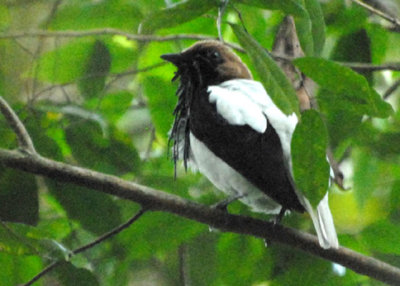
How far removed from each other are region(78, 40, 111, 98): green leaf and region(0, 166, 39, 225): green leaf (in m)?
0.67

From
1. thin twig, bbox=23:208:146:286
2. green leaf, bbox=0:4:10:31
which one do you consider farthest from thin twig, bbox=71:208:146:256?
green leaf, bbox=0:4:10:31

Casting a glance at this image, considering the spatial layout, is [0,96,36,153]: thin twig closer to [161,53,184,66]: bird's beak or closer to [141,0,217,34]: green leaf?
[141,0,217,34]: green leaf

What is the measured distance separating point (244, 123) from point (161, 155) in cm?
55

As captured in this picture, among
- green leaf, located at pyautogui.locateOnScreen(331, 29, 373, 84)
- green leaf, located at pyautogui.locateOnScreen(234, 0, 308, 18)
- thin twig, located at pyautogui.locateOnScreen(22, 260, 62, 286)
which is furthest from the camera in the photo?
green leaf, located at pyautogui.locateOnScreen(331, 29, 373, 84)

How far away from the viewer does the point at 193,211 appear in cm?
199

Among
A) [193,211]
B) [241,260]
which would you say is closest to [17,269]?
[193,211]

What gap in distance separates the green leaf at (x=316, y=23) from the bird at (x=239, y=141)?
56 centimetres

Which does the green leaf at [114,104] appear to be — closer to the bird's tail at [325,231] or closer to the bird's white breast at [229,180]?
the bird's white breast at [229,180]

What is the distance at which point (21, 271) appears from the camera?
1.94 metres

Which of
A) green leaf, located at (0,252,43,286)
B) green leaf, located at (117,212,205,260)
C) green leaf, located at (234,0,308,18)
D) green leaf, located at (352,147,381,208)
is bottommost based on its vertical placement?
green leaf, located at (352,147,381,208)

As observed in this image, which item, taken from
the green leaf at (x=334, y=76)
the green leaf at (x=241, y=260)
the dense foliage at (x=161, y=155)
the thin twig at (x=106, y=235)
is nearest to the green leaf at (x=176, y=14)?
the dense foliage at (x=161, y=155)

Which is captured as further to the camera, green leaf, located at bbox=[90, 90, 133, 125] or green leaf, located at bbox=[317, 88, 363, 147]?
green leaf, located at bbox=[90, 90, 133, 125]

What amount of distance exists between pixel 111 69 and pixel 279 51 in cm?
71

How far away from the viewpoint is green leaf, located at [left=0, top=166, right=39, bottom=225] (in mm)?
1920
